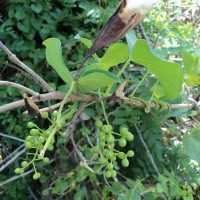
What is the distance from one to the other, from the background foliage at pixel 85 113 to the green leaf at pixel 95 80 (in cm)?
71

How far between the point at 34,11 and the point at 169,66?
39.1 inches

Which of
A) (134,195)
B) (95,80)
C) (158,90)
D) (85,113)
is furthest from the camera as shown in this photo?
(85,113)

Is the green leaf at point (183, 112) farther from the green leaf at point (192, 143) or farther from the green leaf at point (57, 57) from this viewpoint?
the green leaf at point (57, 57)

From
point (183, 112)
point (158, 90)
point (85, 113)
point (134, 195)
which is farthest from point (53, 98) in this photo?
point (85, 113)

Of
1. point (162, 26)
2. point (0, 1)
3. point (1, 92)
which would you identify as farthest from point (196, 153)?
point (0, 1)

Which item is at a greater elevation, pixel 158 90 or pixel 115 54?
pixel 115 54

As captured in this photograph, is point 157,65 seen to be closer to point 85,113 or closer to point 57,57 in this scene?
point 57,57

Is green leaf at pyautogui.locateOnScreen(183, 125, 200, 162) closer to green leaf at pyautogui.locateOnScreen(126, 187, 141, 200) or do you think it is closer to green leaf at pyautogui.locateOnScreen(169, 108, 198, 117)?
green leaf at pyautogui.locateOnScreen(169, 108, 198, 117)

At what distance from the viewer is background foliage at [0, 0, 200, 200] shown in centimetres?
114

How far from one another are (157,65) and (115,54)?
6cm

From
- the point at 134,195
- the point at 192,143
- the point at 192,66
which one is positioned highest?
the point at 192,66

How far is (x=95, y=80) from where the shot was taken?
403 mm

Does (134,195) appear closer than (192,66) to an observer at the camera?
No

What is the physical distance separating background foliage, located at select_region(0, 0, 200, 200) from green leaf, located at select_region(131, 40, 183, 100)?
0.63m
